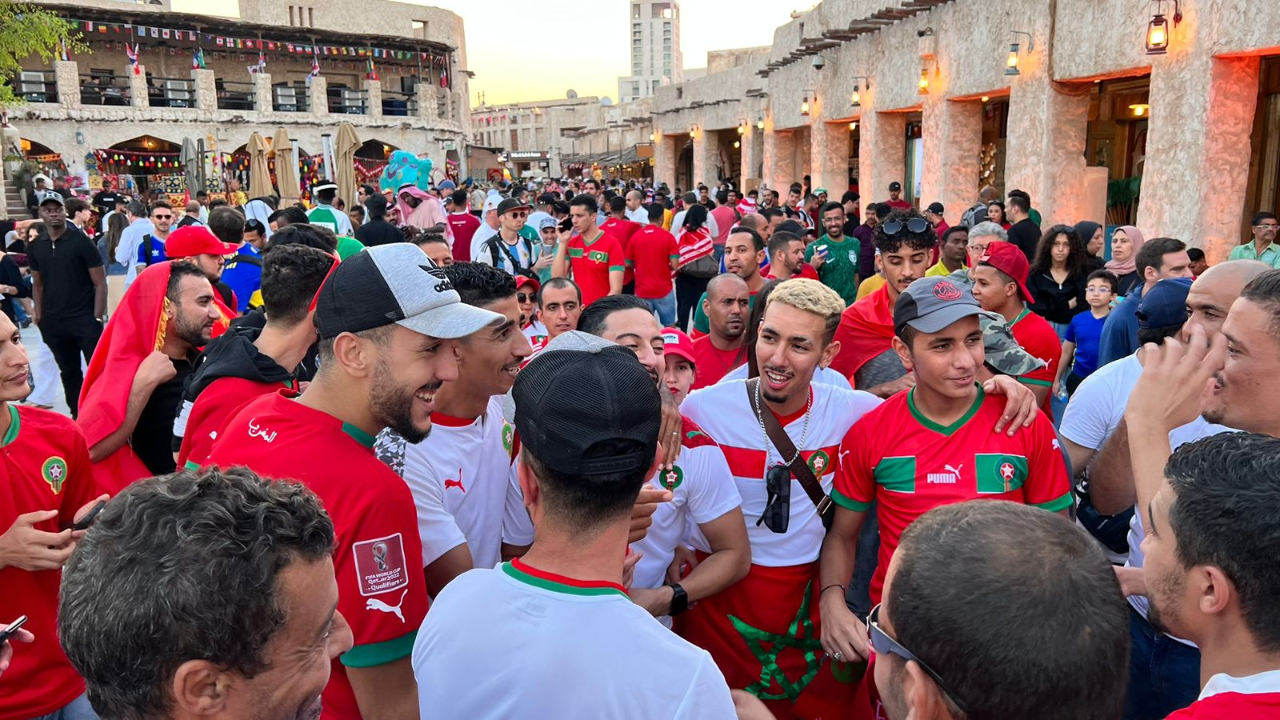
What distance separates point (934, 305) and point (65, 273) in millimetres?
8562

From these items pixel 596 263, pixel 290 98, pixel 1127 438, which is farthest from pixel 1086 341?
pixel 290 98

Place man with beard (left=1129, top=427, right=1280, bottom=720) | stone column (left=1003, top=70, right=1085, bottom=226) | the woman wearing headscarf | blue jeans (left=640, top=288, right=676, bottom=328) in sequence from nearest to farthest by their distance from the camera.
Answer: man with beard (left=1129, top=427, right=1280, bottom=720) < the woman wearing headscarf < blue jeans (left=640, top=288, right=676, bottom=328) < stone column (left=1003, top=70, right=1085, bottom=226)

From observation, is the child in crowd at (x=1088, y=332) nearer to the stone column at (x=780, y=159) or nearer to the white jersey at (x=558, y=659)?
the white jersey at (x=558, y=659)

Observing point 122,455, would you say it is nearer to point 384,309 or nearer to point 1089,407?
point 384,309

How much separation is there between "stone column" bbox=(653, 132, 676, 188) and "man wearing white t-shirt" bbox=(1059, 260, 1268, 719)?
36038 mm

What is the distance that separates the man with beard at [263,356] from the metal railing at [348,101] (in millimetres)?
41938

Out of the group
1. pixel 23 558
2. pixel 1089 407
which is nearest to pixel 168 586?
pixel 23 558

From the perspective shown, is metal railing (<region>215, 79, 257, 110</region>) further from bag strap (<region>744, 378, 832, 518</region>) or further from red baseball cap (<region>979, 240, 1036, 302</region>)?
bag strap (<region>744, 378, 832, 518</region>)

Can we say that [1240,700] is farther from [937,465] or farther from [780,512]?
[780,512]

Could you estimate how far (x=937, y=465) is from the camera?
2889 millimetres

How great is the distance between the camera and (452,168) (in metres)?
39.0

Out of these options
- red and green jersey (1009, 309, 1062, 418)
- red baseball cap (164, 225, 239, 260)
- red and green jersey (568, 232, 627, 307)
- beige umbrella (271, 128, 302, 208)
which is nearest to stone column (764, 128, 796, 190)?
beige umbrella (271, 128, 302, 208)

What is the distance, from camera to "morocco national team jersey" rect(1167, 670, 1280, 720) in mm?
1619

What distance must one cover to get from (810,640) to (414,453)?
61.6 inches
